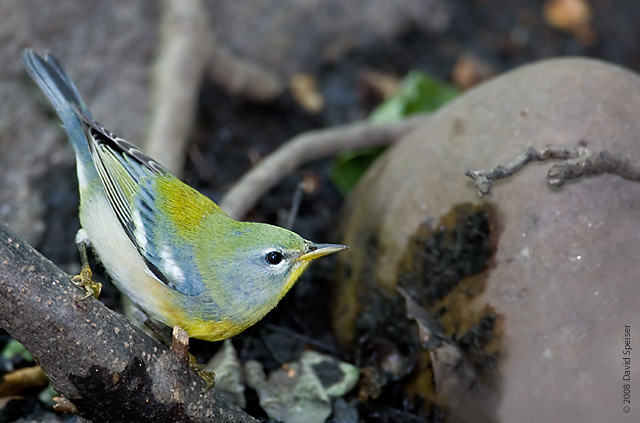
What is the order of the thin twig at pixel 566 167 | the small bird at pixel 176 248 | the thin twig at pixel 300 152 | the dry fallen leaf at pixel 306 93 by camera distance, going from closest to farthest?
the thin twig at pixel 566 167
the small bird at pixel 176 248
the thin twig at pixel 300 152
the dry fallen leaf at pixel 306 93

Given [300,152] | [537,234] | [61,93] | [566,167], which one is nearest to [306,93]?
[300,152]

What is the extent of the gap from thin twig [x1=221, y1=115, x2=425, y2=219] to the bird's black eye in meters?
1.16

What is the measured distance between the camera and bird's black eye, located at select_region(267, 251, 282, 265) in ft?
10.9

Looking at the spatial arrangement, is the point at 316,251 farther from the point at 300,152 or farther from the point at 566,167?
the point at 300,152

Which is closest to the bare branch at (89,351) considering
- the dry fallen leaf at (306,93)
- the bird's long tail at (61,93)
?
the bird's long tail at (61,93)

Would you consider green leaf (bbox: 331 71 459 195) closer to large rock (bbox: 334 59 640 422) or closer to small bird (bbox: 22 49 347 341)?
large rock (bbox: 334 59 640 422)

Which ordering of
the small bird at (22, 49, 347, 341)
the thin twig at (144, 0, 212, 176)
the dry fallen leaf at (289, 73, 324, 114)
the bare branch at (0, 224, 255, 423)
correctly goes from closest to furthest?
the bare branch at (0, 224, 255, 423) → the small bird at (22, 49, 347, 341) → the thin twig at (144, 0, 212, 176) → the dry fallen leaf at (289, 73, 324, 114)

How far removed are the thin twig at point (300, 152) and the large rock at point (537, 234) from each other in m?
0.86

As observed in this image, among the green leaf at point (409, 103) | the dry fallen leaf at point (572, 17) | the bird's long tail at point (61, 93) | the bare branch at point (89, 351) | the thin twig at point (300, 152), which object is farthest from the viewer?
the dry fallen leaf at point (572, 17)

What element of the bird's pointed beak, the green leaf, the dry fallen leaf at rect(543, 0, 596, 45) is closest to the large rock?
the bird's pointed beak

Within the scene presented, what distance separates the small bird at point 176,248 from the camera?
3258 millimetres

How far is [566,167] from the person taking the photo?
317cm

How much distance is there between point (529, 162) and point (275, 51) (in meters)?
3.56

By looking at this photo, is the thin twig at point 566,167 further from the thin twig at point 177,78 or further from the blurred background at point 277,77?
the thin twig at point 177,78
